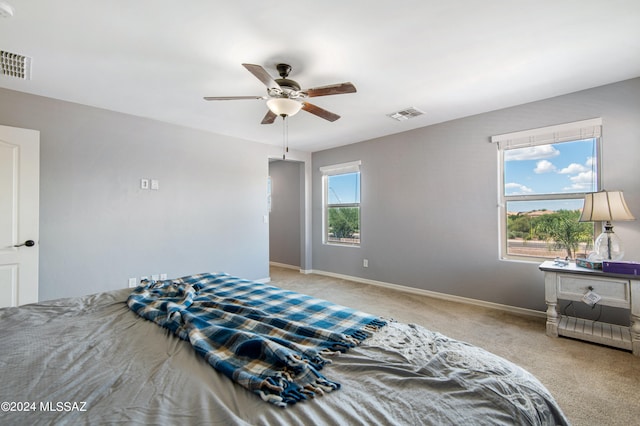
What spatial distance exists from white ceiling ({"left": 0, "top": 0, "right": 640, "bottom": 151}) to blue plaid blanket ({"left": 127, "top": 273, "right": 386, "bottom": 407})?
1.79 meters

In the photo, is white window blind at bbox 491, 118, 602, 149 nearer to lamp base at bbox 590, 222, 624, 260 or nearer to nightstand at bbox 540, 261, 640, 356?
lamp base at bbox 590, 222, 624, 260

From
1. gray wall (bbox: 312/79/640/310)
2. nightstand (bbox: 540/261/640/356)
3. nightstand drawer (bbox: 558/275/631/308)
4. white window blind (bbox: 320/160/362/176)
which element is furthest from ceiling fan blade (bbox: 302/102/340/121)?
nightstand drawer (bbox: 558/275/631/308)

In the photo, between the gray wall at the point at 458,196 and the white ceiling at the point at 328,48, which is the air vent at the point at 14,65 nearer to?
the white ceiling at the point at 328,48

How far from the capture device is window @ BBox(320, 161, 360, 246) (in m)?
5.18

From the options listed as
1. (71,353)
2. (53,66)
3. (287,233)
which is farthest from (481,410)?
(287,233)

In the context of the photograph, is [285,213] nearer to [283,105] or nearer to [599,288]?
[283,105]

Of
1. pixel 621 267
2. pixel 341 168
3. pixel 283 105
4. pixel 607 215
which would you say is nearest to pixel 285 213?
pixel 341 168

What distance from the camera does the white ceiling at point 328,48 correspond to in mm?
1806

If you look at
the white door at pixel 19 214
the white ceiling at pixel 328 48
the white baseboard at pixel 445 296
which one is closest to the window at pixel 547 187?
the white ceiling at pixel 328 48

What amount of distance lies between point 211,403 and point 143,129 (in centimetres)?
375

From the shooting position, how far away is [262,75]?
6.56 feet

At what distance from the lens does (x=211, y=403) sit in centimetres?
85

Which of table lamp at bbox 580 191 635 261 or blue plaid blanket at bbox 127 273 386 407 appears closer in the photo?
blue plaid blanket at bbox 127 273 386 407

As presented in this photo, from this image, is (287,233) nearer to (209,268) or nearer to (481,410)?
(209,268)
